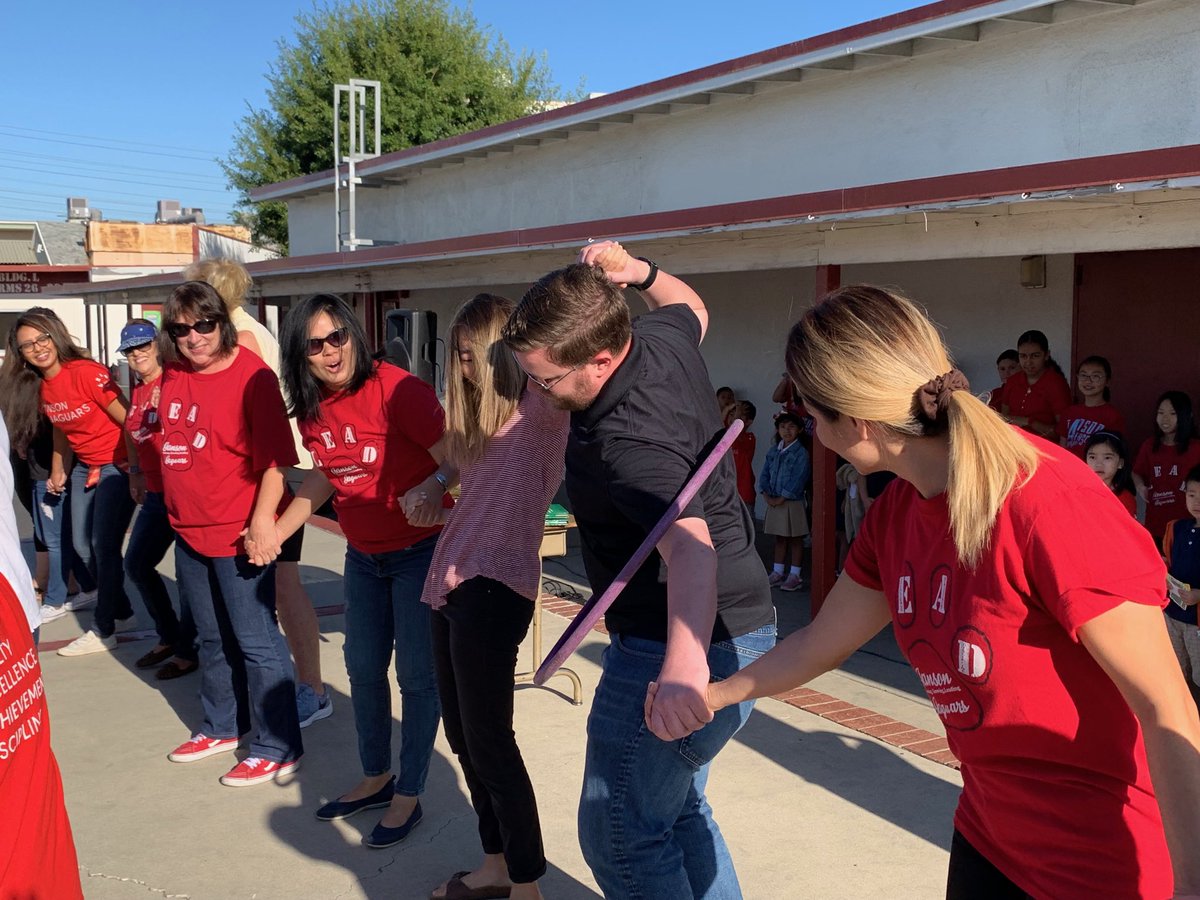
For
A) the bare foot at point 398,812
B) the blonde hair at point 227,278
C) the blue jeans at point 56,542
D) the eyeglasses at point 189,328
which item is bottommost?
the bare foot at point 398,812

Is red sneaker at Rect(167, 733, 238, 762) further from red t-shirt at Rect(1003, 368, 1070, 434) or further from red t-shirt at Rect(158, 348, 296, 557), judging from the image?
red t-shirt at Rect(1003, 368, 1070, 434)

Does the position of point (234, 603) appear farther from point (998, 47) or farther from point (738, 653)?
point (998, 47)

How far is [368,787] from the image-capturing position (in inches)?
164

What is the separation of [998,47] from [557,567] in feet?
17.3

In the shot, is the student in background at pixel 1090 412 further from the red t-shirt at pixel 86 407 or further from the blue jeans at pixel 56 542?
the blue jeans at pixel 56 542

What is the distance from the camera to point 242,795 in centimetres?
445

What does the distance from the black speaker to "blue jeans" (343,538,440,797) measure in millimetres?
7496

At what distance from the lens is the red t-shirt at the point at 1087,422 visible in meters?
6.82

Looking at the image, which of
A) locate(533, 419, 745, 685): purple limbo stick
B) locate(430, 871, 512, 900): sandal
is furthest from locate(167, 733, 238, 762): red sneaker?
locate(533, 419, 745, 685): purple limbo stick

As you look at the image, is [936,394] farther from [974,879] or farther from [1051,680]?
[974,879]

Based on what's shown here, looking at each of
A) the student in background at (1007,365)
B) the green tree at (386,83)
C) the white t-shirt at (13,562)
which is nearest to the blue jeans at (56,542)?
the white t-shirt at (13,562)

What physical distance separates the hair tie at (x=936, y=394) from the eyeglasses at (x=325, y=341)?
251 centimetres

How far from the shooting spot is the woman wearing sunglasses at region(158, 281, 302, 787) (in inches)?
172

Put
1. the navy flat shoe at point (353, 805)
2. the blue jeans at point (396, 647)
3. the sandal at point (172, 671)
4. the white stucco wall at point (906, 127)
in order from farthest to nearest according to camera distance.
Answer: the white stucco wall at point (906, 127) < the sandal at point (172, 671) < the navy flat shoe at point (353, 805) < the blue jeans at point (396, 647)
